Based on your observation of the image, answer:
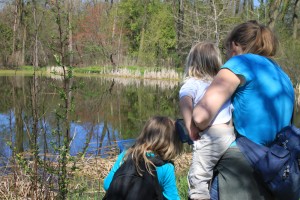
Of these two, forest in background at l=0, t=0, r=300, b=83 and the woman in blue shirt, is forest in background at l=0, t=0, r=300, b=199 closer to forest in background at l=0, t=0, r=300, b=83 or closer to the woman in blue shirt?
forest in background at l=0, t=0, r=300, b=83

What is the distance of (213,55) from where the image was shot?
2.12m

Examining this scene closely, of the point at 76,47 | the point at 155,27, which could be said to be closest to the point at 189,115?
the point at 76,47

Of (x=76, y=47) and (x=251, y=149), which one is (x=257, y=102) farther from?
(x=76, y=47)

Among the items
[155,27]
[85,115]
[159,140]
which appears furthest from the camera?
[155,27]

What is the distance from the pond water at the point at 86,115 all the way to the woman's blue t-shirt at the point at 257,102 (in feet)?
2.83

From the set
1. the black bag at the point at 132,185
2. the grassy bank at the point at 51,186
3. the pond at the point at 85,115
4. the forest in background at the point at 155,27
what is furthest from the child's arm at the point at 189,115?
the forest in background at the point at 155,27

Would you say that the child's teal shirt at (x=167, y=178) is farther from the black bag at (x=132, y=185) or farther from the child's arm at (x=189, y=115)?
the child's arm at (x=189, y=115)

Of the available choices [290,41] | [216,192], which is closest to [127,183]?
[216,192]

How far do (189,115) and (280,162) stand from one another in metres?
0.50

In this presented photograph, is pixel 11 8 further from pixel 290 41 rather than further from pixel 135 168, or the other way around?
pixel 135 168

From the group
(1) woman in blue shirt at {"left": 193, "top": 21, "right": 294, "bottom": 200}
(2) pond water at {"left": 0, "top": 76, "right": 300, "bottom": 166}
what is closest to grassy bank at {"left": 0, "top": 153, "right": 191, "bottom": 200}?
(2) pond water at {"left": 0, "top": 76, "right": 300, "bottom": 166}

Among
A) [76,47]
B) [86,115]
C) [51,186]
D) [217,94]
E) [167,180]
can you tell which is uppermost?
[76,47]

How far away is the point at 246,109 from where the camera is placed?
1685mm

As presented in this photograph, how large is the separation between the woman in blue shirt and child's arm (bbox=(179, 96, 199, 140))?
9 cm
